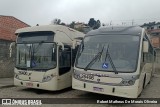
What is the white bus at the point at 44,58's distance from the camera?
467 inches

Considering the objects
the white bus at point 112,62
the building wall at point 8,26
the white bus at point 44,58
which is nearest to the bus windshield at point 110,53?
the white bus at point 112,62

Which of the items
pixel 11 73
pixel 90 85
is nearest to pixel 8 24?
pixel 11 73

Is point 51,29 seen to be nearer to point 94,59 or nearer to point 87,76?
point 94,59

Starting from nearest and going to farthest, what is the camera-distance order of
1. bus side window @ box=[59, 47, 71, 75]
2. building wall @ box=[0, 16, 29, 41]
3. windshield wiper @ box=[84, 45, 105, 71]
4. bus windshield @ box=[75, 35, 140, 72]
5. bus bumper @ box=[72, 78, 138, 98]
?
bus bumper @ box=[72, 78, 138, 98]
bus windshield @ box=[75, 35, 140, 72]
windshield wiper @ box=[84, 45, 105, 71]
bus side window @ box=[59, 47, 71, 75]
building wall @ box=[0, 16, 29, 41]

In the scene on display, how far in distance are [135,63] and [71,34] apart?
4523 millimetres

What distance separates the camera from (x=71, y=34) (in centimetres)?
1368

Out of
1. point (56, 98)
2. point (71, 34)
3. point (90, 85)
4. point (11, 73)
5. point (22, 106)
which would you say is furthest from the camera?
point (11, 73)

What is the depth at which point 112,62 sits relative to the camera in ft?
33.6

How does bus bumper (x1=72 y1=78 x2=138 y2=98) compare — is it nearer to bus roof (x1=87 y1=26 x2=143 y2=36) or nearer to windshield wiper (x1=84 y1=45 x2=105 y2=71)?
windshield wiper (x1=84 y1=45 x2=105 y2=71)

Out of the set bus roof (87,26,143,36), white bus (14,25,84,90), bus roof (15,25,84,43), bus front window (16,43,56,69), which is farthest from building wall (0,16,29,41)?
bus roof (87,26,143,36)

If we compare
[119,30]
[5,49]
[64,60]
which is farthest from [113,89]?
[5,49]

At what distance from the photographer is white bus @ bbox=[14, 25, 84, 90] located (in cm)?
1186

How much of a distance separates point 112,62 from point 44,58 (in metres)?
3.16

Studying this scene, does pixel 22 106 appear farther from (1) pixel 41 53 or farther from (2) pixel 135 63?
(2) pixel 135 63
